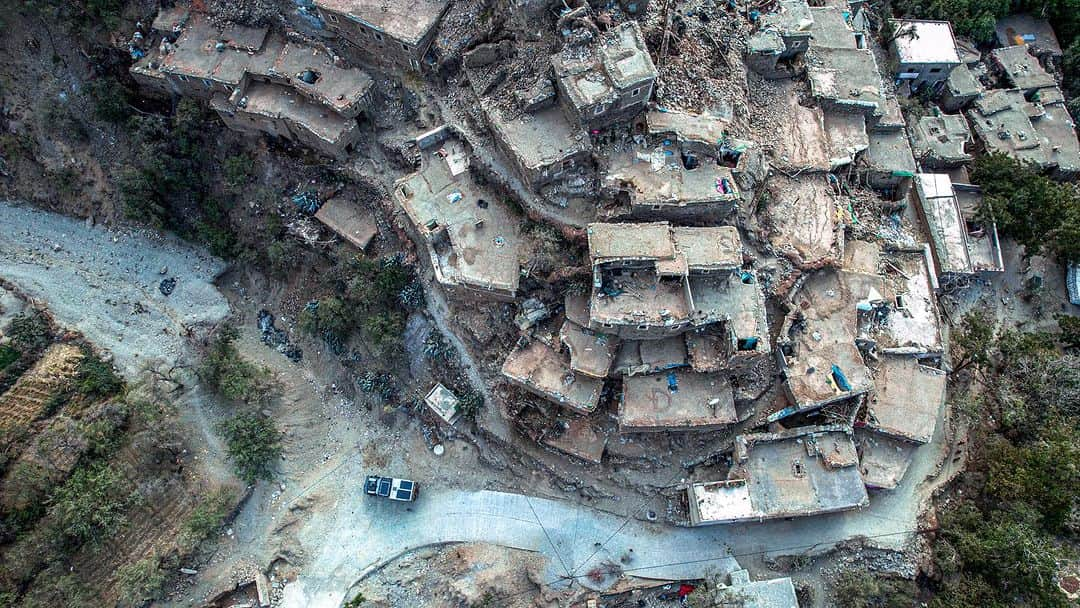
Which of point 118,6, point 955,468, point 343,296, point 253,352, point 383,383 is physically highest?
point 118,6

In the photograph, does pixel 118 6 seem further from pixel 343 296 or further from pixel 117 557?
pixel 117 557

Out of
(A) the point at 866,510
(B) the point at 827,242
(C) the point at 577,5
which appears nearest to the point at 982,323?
(B) the point at 827,242

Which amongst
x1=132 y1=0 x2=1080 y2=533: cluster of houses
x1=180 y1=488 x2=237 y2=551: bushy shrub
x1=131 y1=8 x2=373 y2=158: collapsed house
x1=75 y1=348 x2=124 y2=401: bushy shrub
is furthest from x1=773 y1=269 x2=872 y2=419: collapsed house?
x1=75 y1=348 x2=124 y2=401: bushy shrub

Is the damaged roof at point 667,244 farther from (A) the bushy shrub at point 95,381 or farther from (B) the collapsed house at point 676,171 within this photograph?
(A) the bushy shrub at point 95,381

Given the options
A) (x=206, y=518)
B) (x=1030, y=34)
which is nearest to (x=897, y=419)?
(x=1030, y=34)

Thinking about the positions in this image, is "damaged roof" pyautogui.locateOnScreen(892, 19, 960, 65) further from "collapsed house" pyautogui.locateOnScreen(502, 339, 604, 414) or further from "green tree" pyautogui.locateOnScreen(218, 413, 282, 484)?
"green tree" pyautogui.locateOnScreen(218, 413, 282, 484)

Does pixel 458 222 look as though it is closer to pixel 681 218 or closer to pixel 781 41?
pixel 681 218
